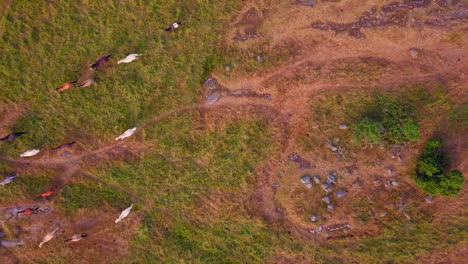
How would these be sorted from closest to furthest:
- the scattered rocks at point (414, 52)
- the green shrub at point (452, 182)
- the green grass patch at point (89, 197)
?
the green shrub at point (452, 182) → the scattered rocks at point (414, 52) → the green grass patch at point (89, 197)

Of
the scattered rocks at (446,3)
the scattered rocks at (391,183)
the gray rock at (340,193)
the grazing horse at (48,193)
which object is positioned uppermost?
the scattered rocks at (446,3)

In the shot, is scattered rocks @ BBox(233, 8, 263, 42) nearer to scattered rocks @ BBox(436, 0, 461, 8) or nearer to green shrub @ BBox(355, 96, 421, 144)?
green shrub @ BBox(355, 96, 421, 144)

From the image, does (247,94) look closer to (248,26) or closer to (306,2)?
(248,26)

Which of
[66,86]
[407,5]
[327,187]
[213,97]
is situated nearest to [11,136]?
[66,86]

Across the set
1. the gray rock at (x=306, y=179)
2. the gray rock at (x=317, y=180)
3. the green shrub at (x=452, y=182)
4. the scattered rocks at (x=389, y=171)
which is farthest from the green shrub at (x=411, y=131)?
the gray rock at (x=306, y=179)

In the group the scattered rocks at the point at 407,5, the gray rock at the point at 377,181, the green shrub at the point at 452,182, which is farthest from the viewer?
the gray rock at the point at 377,181

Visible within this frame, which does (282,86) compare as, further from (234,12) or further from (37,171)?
(37,171)

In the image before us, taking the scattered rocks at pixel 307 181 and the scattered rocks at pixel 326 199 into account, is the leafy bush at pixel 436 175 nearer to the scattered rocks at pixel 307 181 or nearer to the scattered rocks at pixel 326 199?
the scattered rocks at pixel 326 199
